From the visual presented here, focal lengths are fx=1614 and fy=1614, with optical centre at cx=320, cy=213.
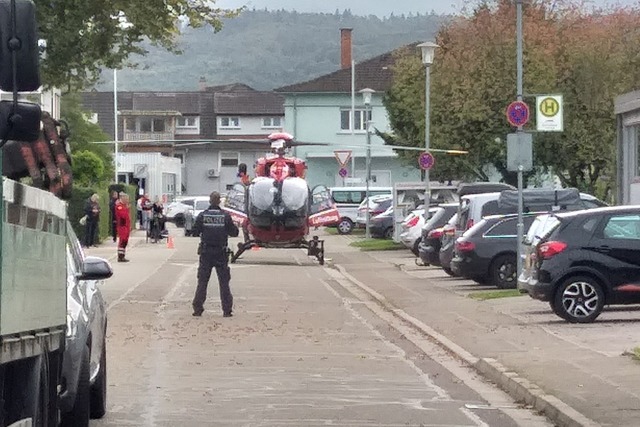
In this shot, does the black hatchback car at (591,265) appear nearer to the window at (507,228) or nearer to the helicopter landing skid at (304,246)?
the window at (507,228)

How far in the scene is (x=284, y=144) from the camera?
49.5 m

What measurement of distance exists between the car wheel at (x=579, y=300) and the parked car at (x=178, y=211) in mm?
59988

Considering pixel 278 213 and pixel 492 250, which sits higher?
pixel 278 213

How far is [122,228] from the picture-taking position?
1725 inches

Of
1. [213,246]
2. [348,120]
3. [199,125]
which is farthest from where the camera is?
[199,125]

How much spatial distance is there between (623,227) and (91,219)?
31592 millimetres

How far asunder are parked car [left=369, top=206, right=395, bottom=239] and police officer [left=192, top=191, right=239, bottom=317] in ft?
110

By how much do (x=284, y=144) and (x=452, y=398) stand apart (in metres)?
35.0

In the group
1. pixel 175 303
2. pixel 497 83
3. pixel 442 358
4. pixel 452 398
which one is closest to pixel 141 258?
pixel 497 83

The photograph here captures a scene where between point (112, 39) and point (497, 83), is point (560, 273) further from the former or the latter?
point (497, 83)

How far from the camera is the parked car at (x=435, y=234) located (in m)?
36.9

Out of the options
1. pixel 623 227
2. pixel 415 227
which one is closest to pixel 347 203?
pixel 415 227

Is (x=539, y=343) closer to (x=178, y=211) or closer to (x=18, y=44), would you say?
(x=18, y=44)

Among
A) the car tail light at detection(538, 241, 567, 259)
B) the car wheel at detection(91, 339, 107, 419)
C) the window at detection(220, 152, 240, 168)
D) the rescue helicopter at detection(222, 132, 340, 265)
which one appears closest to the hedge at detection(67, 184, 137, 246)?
the rescue helicopter at detection(222, 132, 340, 265)
